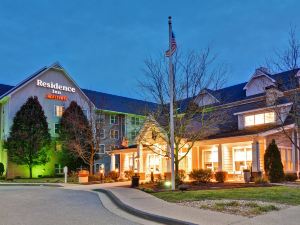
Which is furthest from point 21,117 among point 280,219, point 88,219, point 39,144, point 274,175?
point 280,219

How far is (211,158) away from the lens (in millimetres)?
29172

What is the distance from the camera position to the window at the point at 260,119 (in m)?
27.5

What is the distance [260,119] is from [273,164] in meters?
6.02

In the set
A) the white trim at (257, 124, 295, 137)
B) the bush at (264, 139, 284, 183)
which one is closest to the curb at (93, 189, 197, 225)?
the bush at (264, 139, 284, 183)

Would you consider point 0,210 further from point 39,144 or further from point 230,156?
point 39,144

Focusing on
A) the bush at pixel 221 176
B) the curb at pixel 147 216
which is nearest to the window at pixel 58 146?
the bush at pixel 221 176

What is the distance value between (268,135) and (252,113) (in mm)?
4227

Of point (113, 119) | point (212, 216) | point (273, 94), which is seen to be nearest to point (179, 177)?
point (273, 94)

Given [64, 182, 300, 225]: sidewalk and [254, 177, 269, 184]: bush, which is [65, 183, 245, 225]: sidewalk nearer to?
[64, 182, 300, 225]: sidewalk

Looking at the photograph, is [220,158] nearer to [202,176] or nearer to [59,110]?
[202,176]

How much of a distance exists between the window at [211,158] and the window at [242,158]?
1.57 metres

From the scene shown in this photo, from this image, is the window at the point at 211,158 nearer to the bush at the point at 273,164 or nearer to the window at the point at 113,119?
the bush at the point at 273,164

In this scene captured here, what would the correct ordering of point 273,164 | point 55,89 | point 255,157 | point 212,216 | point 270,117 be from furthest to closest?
point 55,89 < point 270,117 < point 255,157 < point 273,164 < point 212,216

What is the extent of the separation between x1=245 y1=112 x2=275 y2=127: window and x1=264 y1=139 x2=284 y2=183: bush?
4176 mm
